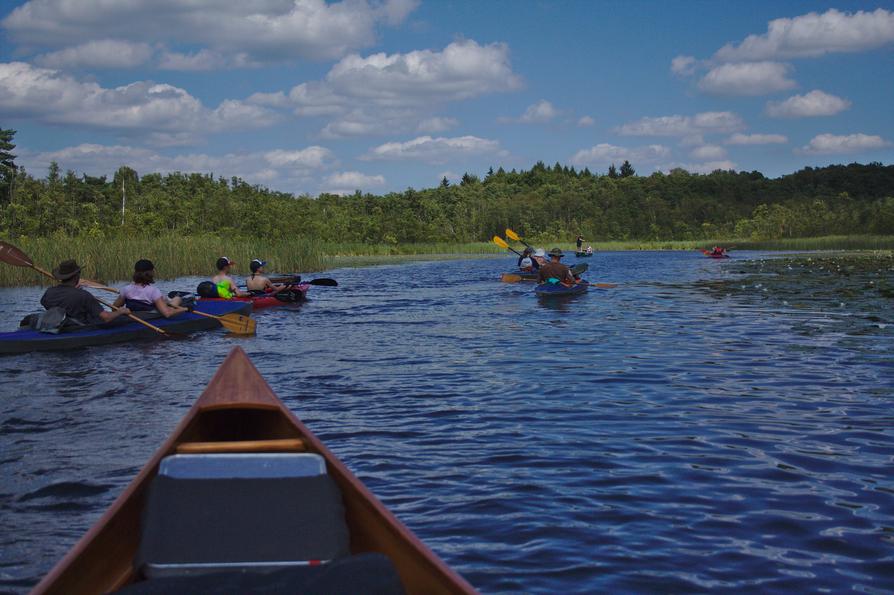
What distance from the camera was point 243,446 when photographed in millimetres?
3756

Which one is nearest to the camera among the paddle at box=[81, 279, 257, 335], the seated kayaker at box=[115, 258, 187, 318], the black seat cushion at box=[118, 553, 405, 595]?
the black seat cushion at box=[118, 553, 405, 595]

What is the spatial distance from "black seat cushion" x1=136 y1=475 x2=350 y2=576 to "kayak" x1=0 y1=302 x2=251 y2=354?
369 inches

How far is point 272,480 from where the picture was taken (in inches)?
138

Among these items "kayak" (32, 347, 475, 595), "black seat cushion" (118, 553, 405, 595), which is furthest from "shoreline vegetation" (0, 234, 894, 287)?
"black seat cushion" (118, 553, 405, 595)

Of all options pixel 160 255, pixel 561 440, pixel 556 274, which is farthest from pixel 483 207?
pixel 561 440

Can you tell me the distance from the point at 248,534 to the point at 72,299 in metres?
10.0

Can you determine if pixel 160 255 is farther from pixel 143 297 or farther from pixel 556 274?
pixel 143 297

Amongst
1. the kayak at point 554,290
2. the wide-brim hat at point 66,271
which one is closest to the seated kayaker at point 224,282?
the wide-brim hat at point 66,271

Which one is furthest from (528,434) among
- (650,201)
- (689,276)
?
(650,201)

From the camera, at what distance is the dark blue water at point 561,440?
4457 mm

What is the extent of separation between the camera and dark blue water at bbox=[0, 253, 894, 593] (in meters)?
4.46

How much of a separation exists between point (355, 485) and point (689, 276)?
95.0 feet

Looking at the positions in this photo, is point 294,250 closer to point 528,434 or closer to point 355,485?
point 528,434

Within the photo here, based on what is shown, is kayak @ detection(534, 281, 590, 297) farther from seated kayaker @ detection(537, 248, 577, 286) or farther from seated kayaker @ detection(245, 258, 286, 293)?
seated kayaker @ detection(245, 258, 286, 293)
